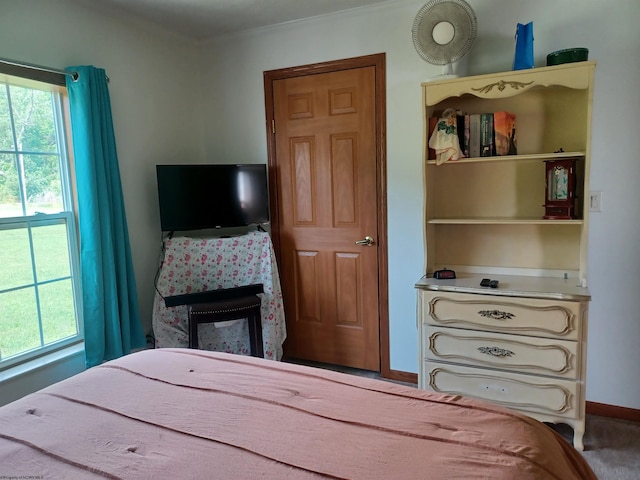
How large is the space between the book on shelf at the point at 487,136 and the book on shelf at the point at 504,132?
2cm

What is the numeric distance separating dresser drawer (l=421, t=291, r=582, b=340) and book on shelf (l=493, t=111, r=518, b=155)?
79 cm

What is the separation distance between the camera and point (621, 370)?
94.6 inches

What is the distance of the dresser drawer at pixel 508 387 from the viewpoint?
2.13 m

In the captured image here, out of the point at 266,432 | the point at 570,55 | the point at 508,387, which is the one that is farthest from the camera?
the point at 508,387

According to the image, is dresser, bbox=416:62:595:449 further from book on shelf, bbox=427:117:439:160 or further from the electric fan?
the electric fan

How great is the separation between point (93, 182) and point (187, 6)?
120 cm

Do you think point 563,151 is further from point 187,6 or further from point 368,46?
point 187,6

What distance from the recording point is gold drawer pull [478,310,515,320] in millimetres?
2184

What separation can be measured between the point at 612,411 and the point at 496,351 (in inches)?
33.4

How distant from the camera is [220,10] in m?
2.73

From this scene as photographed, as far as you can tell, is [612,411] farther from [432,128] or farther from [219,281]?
[219,281]

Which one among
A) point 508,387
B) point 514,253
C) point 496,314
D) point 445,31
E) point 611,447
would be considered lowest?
point 611,447

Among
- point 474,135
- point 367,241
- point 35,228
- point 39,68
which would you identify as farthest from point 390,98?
point 35,228

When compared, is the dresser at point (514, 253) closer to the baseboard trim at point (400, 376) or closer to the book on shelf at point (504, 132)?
the book on shelf at point (504, 132)
